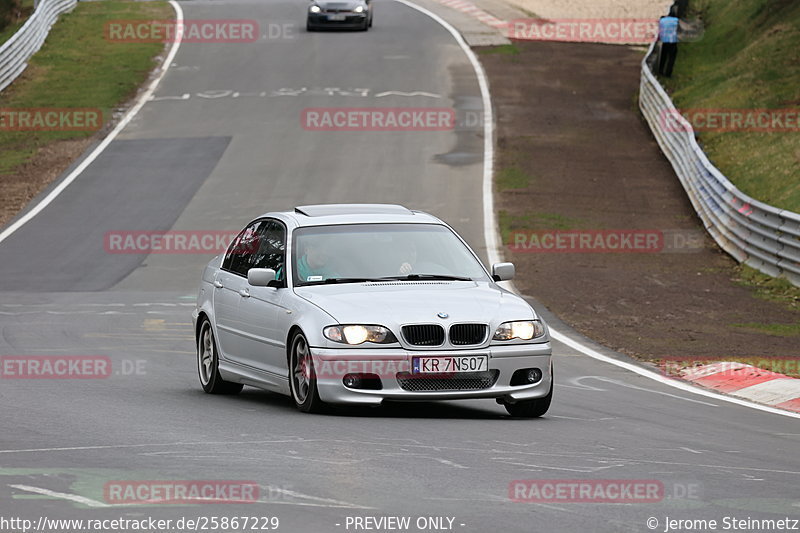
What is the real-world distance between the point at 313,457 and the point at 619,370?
6551 millimetres

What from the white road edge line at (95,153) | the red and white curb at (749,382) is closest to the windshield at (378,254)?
the red and white curb at (749,382)

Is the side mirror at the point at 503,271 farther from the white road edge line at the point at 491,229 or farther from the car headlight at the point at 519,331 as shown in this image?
the white road edge line at the point at 491,229

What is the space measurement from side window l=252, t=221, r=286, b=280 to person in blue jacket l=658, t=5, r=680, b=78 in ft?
88.8

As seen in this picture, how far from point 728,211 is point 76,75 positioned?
23.4 metres

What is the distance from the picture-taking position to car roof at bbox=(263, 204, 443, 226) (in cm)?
1155

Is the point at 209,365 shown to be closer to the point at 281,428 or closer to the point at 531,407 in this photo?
the point at 281,428

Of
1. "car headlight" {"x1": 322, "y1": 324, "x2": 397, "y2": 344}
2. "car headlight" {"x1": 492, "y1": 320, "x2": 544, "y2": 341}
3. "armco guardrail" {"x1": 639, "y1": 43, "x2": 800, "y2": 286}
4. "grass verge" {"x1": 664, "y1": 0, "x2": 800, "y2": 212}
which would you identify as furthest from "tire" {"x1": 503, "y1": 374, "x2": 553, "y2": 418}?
"grass verge" {"x1": 664, "y1": 0, "x2": 800, "y2": 212}

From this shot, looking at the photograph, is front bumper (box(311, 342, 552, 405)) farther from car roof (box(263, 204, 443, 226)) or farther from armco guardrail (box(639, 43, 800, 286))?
armco guardrail (box(639, 43, 800, 286))

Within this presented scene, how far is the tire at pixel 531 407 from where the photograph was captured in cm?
1062

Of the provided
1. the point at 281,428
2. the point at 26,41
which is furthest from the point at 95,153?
the point at 281,428

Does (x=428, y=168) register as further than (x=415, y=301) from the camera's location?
Yes

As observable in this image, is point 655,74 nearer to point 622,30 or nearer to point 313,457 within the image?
point 622,30

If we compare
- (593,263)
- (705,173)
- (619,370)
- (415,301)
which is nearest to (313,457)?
(415,301)

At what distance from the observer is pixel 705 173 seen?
27797 mm
